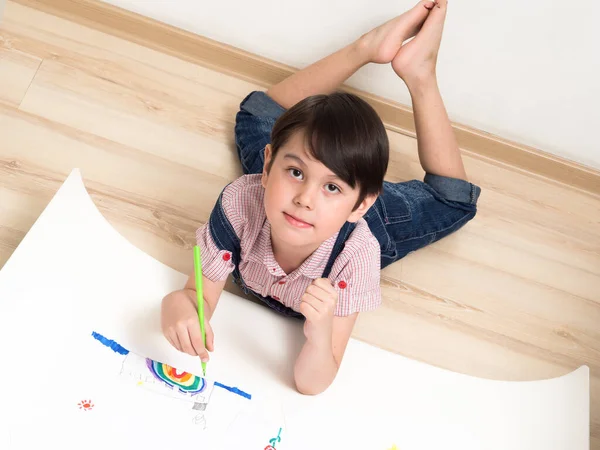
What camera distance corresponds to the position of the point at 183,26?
141cm

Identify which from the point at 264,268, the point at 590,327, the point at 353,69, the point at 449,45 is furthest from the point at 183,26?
the point at 590,327

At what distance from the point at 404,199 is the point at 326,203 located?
40 centimetres

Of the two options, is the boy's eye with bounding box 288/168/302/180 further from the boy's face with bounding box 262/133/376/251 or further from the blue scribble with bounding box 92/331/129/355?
the blue scribble with bounding box 92/331/129/355

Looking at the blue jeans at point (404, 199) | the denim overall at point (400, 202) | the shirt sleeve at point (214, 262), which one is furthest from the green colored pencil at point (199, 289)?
the blue jeans at point (404, 199)

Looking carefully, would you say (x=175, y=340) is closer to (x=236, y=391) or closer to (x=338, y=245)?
(x=236, y=391)

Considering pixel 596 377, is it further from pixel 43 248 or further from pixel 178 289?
pixel 43 248

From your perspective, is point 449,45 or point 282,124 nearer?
point 282,124

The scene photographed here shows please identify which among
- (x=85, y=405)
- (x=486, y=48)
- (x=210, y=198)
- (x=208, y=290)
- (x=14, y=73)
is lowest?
(x=85, y=405)

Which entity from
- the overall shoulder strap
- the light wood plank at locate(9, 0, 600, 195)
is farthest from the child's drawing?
the light wood plank at locate(9, 0, 600, 195)

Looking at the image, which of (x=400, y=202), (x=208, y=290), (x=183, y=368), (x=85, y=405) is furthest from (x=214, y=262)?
(x=400, y=202)

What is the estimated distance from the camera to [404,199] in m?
1.20

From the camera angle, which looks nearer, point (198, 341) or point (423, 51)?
point (198, 341)

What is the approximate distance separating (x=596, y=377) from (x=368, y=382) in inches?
18.8

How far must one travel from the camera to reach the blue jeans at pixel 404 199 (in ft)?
3.87
